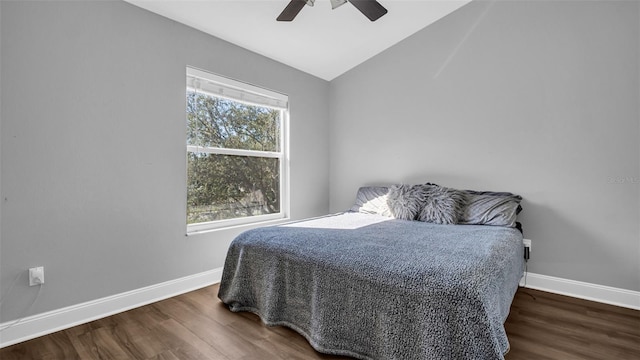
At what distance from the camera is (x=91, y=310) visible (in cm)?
200

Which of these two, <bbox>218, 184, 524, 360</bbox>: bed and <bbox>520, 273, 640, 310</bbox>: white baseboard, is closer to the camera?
<bbox>218, 184, 524, 360</bbox>: bed

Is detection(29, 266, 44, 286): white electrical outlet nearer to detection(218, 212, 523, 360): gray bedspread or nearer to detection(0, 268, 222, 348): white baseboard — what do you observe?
detection(0, 268, 222, 348): white baseboard

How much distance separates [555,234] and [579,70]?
53.8 inches

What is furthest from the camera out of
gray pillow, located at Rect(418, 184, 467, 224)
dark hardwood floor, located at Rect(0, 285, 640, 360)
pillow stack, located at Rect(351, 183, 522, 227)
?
gray pillow, located at Rect(418, 184, 467, 224)

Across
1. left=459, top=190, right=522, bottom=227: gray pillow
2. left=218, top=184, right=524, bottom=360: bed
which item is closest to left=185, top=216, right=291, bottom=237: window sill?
left=218, top=184, right=524, bottom=360: bed

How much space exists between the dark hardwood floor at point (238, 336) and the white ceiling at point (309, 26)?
2.31 metres

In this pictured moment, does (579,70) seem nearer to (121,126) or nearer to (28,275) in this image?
(121,126)

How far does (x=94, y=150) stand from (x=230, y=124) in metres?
1.17

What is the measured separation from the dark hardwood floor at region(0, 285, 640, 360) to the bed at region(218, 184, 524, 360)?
140mm

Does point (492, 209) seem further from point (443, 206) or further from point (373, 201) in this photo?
point (373, 201)

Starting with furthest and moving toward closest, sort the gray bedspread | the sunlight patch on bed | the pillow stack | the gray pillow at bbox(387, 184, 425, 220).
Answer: the gray pillow at bbox(387, 184, 425, 220) < the pillow stack < the sunlight patch on bed < the gray bedspread

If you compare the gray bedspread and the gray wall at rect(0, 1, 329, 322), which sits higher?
the gray wall at rect(0, 1, 329, 322)

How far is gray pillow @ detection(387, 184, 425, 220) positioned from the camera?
2.79m

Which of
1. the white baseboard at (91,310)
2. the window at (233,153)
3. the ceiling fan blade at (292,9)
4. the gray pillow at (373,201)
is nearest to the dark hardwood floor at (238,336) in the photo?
the white baseboard at (91,310)
